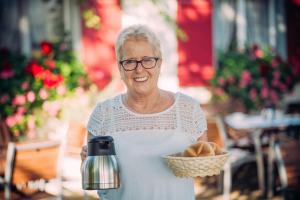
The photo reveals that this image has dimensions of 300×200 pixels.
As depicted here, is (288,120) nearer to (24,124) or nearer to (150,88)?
(24,124)

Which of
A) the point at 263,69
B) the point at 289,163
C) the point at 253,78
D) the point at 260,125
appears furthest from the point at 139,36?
the point at 253,78

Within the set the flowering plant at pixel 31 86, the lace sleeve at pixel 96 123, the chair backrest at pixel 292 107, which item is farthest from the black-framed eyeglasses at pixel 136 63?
the chair backrest at pixel 292 107

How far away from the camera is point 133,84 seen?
2877 mm

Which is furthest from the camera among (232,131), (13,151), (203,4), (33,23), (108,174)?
(203,4)

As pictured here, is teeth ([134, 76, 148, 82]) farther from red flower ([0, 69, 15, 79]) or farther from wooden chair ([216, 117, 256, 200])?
red flower ([0, 69, 15, 79])

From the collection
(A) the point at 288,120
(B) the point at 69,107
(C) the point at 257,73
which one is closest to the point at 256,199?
(A) the point at 288,120

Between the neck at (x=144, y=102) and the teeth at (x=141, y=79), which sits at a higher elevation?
the teeth at (x=141, y=79)

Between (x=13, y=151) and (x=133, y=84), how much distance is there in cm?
190

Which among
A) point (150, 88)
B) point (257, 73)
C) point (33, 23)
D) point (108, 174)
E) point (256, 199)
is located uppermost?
point (33, 23)

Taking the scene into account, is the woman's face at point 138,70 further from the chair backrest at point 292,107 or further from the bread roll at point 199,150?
the chair backrest at point 292,107

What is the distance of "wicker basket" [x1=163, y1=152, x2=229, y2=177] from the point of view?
2641 mm

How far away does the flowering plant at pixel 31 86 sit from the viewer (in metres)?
7.91

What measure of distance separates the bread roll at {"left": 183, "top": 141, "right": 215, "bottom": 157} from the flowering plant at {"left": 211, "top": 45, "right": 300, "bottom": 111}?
675 centimetres

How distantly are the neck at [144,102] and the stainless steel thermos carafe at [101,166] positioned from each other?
29cm
